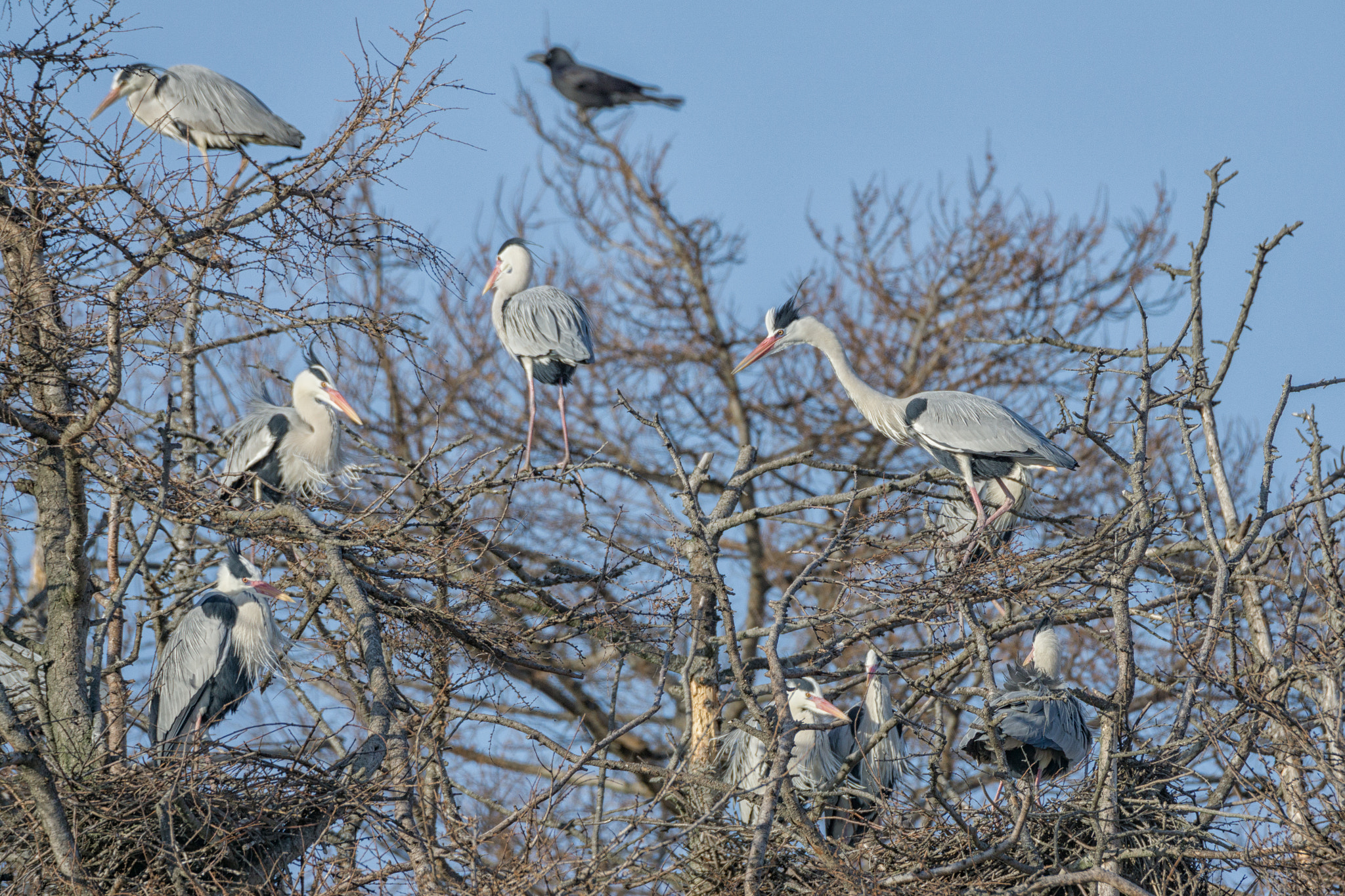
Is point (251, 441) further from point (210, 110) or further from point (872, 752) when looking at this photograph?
point (872, 752)

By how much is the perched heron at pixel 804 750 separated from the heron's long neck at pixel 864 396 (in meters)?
1.52

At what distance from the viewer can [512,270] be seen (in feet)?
26.6

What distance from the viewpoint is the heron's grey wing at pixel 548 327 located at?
7.22 meters

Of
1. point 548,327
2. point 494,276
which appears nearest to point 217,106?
point 494,276

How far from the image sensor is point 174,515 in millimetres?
4527

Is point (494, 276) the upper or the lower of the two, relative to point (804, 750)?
upper

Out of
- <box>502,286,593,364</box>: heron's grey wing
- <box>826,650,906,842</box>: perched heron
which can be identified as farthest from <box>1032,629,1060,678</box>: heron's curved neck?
<box>502,286,593,364</box>: heron's grey wing

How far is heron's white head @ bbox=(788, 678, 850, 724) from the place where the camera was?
19.8ft

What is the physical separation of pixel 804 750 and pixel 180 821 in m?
2.75

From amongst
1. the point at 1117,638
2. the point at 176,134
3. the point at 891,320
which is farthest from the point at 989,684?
the point at 891,320

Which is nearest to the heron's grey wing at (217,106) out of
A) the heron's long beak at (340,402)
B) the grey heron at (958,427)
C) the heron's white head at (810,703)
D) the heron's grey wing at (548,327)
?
the heron's long beak at (340,402)

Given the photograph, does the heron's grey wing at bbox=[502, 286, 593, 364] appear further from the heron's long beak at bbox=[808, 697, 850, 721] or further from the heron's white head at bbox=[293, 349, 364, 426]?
the heron's long beak at bbox=[808, 697, 850, 721]

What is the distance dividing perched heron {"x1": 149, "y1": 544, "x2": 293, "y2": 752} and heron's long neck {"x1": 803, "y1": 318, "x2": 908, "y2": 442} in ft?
9.94

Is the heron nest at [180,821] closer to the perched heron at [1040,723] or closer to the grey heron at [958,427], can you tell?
the perched heron at [1040,723]
